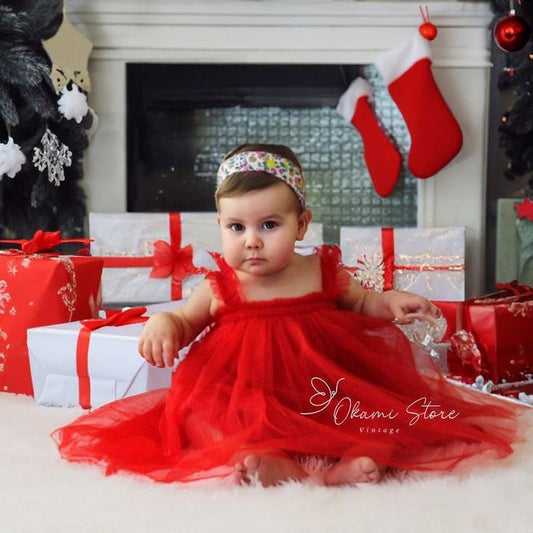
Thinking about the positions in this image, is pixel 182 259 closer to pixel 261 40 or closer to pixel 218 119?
pixel 218 119

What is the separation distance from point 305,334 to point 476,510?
0.35m

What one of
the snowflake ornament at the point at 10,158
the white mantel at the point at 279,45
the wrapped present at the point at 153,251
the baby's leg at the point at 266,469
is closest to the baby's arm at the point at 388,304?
the baby's leg at the point at 266,469

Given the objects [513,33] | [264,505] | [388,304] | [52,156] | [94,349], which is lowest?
[264,505]

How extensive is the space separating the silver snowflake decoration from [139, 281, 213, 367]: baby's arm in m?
1.01

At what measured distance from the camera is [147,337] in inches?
41.3

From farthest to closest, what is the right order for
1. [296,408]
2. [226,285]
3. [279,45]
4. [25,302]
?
[279,45] < [25,302] < [226,285] < [296,408]

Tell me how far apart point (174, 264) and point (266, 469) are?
1200mm

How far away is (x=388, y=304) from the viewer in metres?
1.18

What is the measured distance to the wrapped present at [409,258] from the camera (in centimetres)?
203

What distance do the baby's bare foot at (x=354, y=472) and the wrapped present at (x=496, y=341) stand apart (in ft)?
2.12

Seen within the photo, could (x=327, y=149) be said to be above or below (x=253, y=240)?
above

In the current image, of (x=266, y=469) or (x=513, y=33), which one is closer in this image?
(x=266, y=469)

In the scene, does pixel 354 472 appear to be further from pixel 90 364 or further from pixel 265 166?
pixel 90 364

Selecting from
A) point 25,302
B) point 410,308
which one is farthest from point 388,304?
point 25,302
